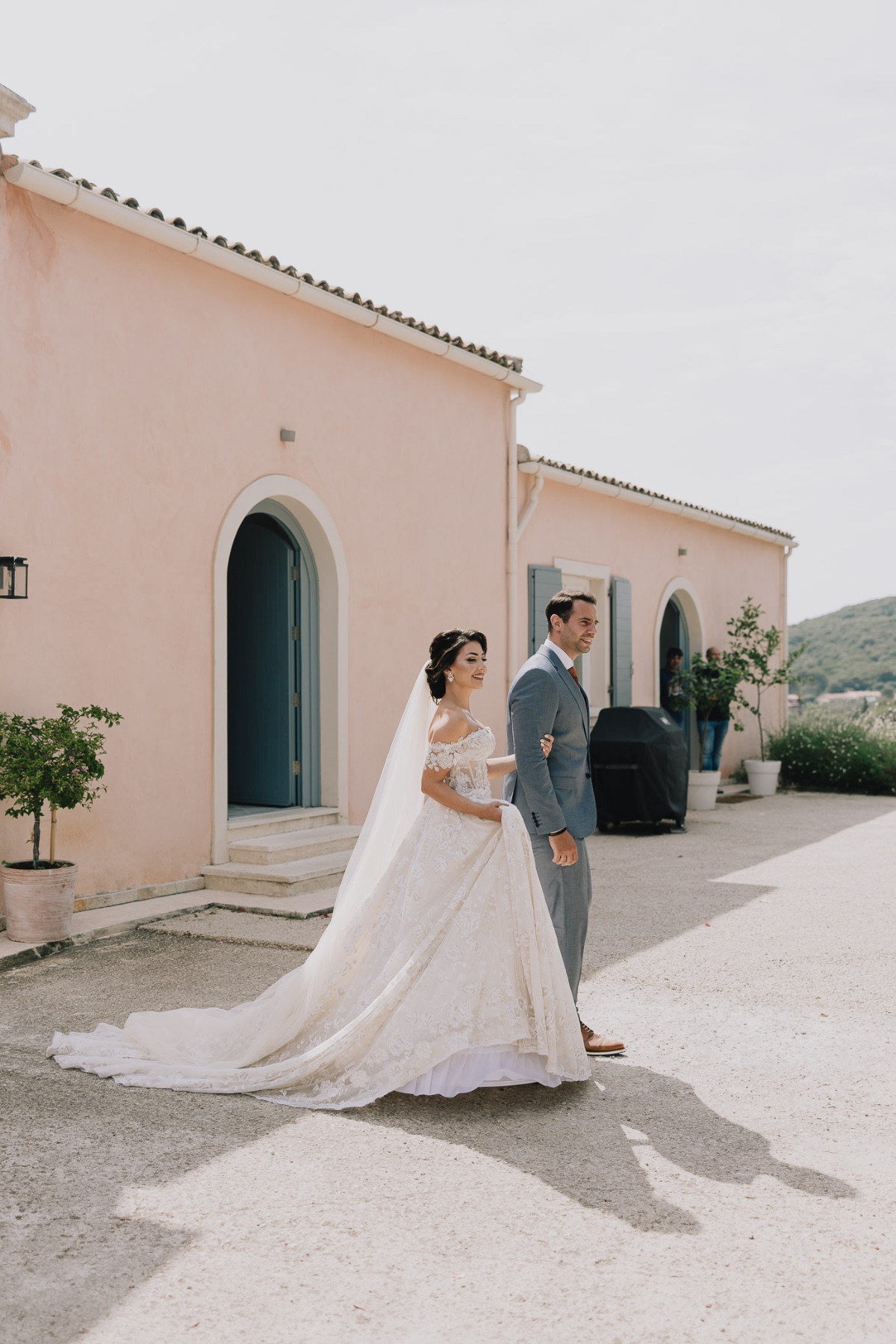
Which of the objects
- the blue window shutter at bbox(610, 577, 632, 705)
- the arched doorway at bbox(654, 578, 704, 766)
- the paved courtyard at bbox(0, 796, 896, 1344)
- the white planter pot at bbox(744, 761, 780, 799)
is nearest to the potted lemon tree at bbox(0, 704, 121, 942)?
the paved courtyard at bbox(0, 796, 896, 1344)

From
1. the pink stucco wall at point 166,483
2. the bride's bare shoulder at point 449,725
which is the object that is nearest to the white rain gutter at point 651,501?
the pink stucco wall at point 166,483

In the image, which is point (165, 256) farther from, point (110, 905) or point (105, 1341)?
point (105, 1341)

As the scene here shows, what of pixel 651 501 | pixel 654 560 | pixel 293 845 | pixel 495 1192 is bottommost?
pixel 495 1192

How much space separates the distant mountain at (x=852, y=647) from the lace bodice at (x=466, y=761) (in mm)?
40734

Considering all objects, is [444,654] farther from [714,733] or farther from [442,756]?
[714,733]

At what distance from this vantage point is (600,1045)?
4336mm

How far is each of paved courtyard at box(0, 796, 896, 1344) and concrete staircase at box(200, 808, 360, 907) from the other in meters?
1.82

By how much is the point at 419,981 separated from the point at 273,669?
5.21 m

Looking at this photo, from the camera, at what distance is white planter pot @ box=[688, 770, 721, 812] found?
12.6m

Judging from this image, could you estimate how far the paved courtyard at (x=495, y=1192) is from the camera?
2488mm

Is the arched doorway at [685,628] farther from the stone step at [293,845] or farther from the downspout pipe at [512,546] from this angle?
the stone step at [293,845]

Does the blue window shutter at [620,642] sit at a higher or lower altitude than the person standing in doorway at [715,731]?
higher

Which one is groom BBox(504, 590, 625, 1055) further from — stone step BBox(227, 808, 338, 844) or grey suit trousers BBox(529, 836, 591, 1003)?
stone step BBox(227, 808, 338, 844)

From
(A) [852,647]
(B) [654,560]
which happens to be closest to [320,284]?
(B) [654,560]
